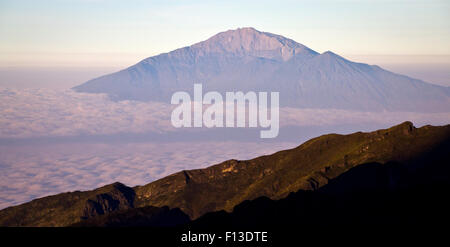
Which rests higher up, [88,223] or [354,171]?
[354,171]

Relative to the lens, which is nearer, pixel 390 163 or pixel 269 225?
pixel 269 225

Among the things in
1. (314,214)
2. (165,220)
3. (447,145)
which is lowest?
(165,220)
